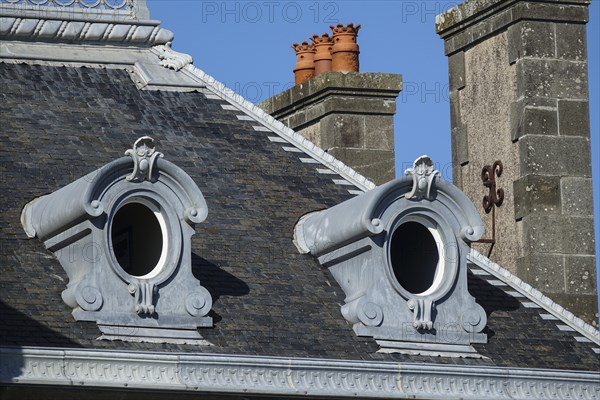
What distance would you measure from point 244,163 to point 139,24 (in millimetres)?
2284

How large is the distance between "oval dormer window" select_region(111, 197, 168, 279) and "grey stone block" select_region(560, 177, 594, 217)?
506cm

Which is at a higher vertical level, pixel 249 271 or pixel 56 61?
pixel 56 61

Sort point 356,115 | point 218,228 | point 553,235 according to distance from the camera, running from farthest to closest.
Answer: point 356,115
point 553,235
point 218,228

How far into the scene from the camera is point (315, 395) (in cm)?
1906

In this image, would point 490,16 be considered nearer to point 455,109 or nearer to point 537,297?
point 455,109

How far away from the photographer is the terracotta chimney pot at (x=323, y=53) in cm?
2594

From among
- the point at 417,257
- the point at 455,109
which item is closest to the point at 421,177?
the point at 417,257

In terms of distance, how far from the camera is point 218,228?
69.0 feet

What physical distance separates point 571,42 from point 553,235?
88.7 inches

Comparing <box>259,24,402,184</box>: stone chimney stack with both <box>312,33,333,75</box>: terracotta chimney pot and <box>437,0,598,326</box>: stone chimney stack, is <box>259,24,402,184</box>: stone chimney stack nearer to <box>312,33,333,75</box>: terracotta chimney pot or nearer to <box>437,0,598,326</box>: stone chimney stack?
<box>312,33,333,75</box>: terracotta chimney pot

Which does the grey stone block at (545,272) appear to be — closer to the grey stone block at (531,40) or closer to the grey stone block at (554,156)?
the grey stone block at (554,156)

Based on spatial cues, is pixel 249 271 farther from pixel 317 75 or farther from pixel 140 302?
pixel 317 75

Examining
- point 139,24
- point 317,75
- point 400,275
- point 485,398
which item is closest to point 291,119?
point 317,75

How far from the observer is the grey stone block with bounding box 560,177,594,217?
75.4 ft
